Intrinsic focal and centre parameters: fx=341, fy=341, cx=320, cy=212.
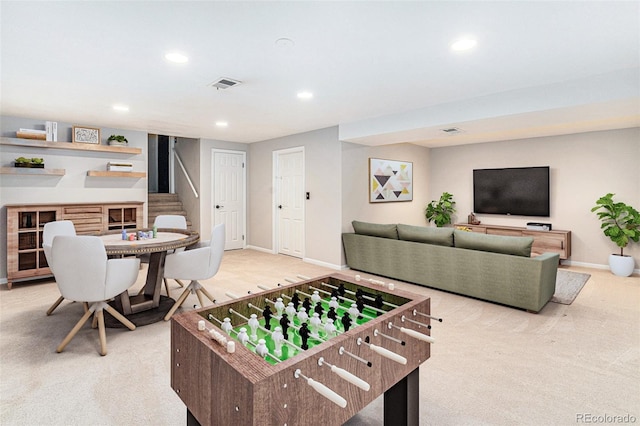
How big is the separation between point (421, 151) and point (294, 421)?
6894 mm

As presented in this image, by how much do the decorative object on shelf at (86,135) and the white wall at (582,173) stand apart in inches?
270

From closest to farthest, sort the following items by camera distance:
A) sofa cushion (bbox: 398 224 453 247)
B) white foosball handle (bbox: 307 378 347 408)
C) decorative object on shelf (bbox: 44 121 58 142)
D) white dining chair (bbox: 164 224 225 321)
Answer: white foosball handle (bbox: 307 378 347 408) < white dining chair (bbox: 164 224 225 321) < sofa cushion (bbox: 398 224 453 247) < decorative object on shelf (bbox: 44 121 58 142)

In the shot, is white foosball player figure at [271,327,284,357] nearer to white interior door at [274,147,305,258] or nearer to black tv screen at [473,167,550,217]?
white interior door at [274,147,305,258]

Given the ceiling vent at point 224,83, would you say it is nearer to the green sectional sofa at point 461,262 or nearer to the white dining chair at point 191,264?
the white dining chair at point 191,264

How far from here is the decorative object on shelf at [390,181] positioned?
5.87 metres

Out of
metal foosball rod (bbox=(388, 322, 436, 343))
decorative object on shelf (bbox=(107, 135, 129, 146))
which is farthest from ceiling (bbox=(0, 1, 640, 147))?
metal foosball rod (bbox=(388, 322, 436, 343))

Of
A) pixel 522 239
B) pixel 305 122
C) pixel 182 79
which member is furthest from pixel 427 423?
pixel 305 122

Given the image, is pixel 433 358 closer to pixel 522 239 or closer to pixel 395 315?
pixel 395 315

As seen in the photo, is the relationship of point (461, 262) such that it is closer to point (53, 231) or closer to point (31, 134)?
point (53, 231)

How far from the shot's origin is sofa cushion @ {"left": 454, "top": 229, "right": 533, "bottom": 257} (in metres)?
3.44

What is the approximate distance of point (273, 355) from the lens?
1250mm

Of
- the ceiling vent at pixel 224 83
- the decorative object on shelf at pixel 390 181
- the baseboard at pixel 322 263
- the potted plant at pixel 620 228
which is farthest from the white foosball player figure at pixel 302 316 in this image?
the potted plant at pixel 620 228

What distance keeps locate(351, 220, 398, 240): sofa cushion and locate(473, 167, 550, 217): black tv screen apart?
296cm

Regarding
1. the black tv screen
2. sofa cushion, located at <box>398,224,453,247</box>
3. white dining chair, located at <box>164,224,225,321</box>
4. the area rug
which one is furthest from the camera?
the black tv screen
